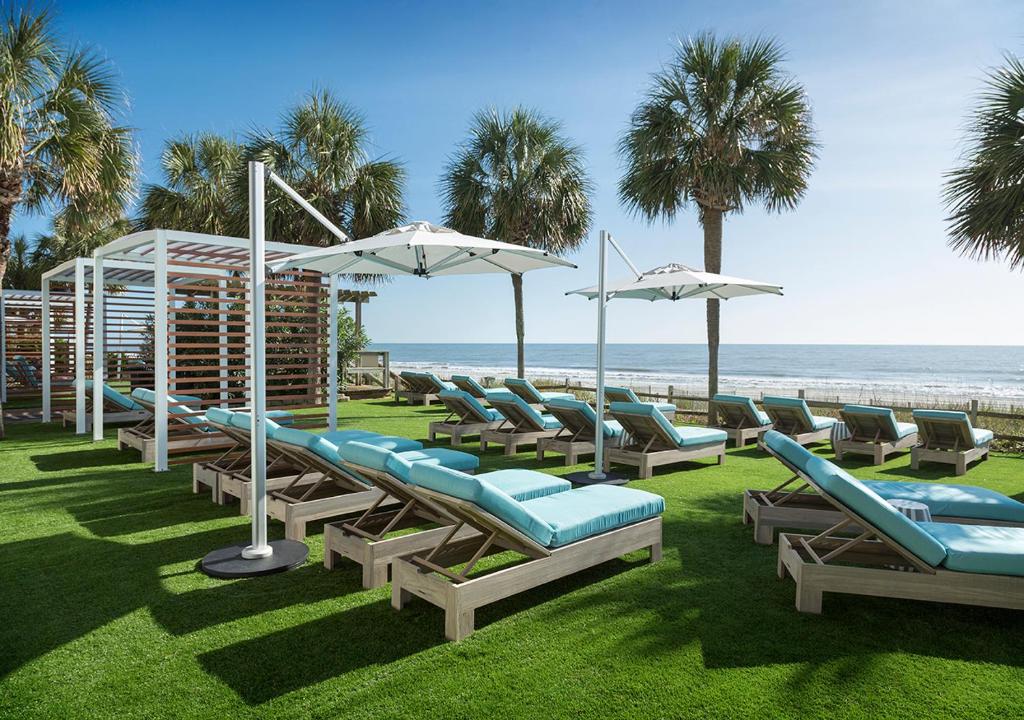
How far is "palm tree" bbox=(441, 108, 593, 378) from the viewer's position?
15320 millimetres

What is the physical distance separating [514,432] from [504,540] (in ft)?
17.7

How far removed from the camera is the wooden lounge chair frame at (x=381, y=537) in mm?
3949

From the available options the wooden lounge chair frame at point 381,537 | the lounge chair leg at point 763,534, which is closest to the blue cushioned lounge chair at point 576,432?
the lounge chair leg at point 763,534

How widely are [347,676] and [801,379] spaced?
45.8 meters

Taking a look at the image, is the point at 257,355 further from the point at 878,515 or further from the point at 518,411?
the point at 518,411

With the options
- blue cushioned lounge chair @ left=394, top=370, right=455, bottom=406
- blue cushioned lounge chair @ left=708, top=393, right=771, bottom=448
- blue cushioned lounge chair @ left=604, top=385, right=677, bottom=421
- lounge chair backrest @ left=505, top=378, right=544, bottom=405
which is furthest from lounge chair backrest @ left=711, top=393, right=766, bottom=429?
blue cushioned lounge chair @ left=394, top=370, right=455, bottom=406

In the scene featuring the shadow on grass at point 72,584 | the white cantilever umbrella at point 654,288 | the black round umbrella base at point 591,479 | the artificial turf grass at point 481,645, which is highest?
the white cantilever umbrella at point 654,288

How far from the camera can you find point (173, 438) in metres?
8.27

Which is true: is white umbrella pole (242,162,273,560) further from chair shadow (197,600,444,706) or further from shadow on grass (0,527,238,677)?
chair shadow (197,600,444,706)

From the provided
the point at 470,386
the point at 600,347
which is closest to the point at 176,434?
the point at 470,386

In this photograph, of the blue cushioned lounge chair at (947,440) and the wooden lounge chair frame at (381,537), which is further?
the blue cushioned lounge chair at (947,440)

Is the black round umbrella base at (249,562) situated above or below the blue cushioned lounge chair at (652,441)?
below

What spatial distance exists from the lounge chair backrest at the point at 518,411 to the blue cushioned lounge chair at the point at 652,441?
1.36 meters

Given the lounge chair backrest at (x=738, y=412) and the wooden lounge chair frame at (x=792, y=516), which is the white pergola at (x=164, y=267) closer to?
the wooden lounge chair frame at (x=792, y=516)
